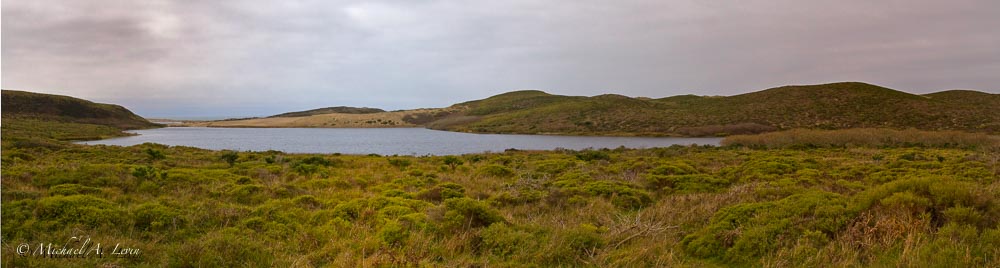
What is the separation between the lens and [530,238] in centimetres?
741

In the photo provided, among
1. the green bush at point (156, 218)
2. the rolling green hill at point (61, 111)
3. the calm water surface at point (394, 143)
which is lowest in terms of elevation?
the calm water surface at point (394, 143)

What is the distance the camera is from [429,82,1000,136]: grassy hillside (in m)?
71.9

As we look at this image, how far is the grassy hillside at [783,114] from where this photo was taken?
71.9 m

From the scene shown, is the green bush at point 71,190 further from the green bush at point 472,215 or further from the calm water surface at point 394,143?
the calm water surface at point 394,143

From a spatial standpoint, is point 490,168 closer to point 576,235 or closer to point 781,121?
point 576,235

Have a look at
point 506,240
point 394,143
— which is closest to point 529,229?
point 506,240

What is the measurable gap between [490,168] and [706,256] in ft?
43.3

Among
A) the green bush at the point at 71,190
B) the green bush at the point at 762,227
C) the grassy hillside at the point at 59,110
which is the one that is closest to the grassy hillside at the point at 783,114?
the green bush at the point at 762,227

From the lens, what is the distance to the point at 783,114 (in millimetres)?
82938

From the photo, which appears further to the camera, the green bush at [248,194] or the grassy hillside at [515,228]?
the green bush at [248,194]

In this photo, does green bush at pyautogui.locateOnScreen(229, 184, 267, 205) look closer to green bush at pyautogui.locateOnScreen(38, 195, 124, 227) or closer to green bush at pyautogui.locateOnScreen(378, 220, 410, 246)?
green bush at pyautogui.locateOnScreen(38, 195, 124, 227)

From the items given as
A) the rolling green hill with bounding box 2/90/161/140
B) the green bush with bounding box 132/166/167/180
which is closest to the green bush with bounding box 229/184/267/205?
the green bush with bounding box 132/166/167/180

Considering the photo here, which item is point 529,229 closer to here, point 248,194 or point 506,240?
point 506,240

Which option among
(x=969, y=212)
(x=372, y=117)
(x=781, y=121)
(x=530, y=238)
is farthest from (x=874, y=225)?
(x=372, y=117)
